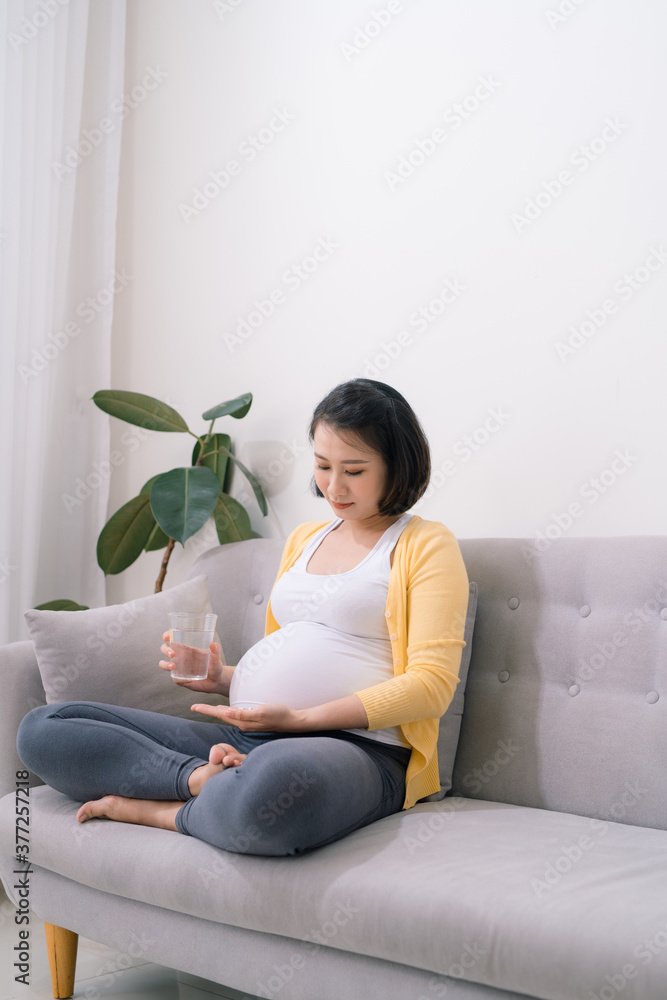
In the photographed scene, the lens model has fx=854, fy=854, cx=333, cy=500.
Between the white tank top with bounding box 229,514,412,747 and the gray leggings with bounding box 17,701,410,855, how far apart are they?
72mm

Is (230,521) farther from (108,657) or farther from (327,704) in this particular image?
(327,704)

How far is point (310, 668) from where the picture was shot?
1.51m

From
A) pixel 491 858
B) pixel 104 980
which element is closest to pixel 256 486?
pixel 104 980

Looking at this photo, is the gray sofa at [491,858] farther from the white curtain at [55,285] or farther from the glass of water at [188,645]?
the white curtain at [55,285]

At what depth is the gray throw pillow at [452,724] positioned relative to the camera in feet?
5.22

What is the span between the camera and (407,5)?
7.13 feet

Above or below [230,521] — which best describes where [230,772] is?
below

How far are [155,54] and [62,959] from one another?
2.69 metres

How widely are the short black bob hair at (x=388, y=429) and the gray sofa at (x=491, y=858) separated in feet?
0.70

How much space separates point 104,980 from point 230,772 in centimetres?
71

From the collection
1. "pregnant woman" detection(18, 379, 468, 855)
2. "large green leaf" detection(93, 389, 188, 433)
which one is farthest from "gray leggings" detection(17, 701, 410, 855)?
"large green leaf" detection(93, 389, 188, 433)

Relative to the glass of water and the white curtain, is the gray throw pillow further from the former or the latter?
the white curtain

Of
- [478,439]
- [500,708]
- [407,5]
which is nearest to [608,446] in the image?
[478,439]

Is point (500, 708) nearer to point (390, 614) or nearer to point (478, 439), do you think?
point (390, 614)
